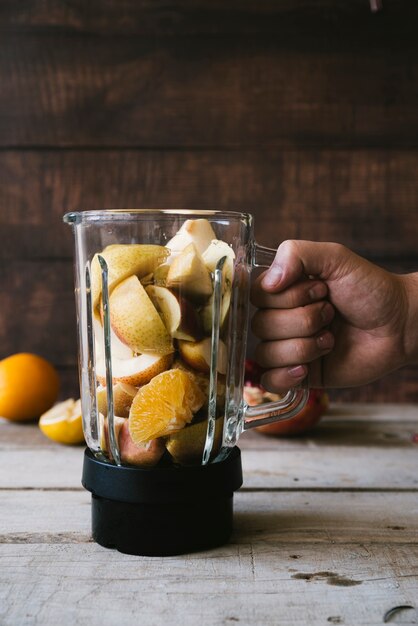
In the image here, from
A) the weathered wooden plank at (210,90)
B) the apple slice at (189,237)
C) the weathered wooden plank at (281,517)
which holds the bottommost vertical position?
the weathered wooden plank at (281,517)

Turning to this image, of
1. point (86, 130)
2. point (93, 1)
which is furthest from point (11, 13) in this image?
point (86, 130)

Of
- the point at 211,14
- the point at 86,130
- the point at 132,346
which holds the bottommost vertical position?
the point at 132,346

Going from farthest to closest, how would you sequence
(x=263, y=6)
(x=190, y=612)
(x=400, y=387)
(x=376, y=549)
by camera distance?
1. (x=400, y=387)
2. (x=263, y=6)
3. (x=376, y=549)
4. (x=190, y=612)

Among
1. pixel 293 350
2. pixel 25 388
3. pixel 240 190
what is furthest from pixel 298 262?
pixel 240 190

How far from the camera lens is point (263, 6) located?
1.49 m

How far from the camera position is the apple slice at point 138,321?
642 mm

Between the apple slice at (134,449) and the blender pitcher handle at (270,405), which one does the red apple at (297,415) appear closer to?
the blender pitcher handle at (270,405)

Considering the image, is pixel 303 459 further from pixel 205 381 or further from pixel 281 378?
pixel 205 381

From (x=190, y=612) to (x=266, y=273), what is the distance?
36 cm

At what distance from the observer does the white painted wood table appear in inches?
22.8

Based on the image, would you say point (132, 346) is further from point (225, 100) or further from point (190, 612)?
point (225, 100)

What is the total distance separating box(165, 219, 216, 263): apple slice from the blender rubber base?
0.20 m

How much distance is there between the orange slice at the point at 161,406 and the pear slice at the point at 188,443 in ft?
0.05

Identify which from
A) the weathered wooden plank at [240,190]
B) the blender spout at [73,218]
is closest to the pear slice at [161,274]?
the blender spout at [73,218]
